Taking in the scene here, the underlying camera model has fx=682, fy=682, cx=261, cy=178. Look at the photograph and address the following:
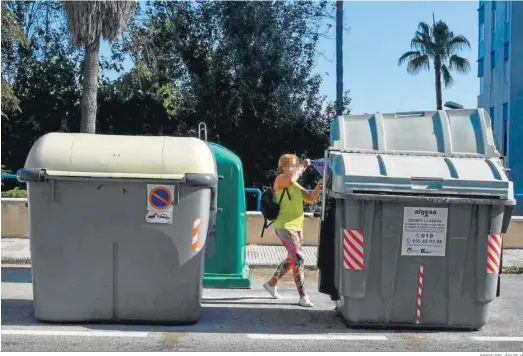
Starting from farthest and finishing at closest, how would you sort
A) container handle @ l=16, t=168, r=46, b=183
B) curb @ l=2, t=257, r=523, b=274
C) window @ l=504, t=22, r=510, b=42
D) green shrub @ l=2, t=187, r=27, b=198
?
window @ l=504, t=22, r=510, b=42
green shrub @ l=2, t=187, r=27, b=198
curb @ l=2, t=257, r=523, b=274
container handle @ l=16, t=168, r=46, b=183

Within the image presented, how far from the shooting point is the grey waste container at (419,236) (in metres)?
5.98

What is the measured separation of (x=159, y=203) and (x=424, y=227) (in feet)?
7.73

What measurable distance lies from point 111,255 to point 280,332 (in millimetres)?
1665

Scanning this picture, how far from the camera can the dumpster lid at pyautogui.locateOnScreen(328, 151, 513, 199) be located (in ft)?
19.6

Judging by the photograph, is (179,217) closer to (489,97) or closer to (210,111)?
(210,111)

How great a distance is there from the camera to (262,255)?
11164 mm

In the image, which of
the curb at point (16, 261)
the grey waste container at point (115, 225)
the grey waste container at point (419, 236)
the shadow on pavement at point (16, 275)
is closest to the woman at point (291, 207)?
the grey waste container at point (419, 236)

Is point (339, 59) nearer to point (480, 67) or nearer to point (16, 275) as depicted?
point (16, 275)

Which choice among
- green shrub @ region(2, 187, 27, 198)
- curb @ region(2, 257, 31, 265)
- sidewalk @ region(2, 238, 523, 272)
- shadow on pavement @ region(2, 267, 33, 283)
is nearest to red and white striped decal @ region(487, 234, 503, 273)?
sidewalk @ region(2, 238, 523, 272)

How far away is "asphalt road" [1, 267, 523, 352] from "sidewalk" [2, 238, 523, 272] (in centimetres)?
327

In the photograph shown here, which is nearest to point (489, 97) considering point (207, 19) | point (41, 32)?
point (207, 19)

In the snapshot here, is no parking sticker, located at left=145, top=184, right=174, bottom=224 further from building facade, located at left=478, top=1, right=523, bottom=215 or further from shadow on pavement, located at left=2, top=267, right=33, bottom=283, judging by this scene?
building facade, located at left=478, top=1, right=523, bottom=215

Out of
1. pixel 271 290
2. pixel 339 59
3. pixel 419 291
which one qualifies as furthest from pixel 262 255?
pixel 339 59

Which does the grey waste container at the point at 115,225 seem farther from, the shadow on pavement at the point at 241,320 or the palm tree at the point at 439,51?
the palm tree at the point at 439,51
